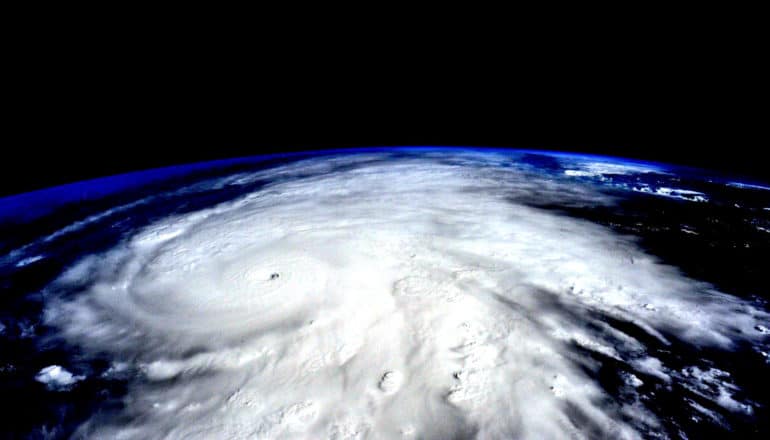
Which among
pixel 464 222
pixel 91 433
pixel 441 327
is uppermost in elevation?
pixel 464 222

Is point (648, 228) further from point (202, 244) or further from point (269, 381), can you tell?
point (202, 244)

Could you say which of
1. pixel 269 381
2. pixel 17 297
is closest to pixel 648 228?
pixel 269 381

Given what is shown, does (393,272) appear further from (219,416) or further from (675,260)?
(675,260)

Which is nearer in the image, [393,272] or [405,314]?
[405,314]

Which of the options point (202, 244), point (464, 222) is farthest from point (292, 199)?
point (464, 222)

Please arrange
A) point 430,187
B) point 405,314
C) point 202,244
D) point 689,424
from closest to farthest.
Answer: point 689,424, point 405,314, point 202,244, point 430,187

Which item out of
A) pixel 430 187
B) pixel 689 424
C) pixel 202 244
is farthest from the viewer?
pixel 430 187

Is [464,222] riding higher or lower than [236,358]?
higher
